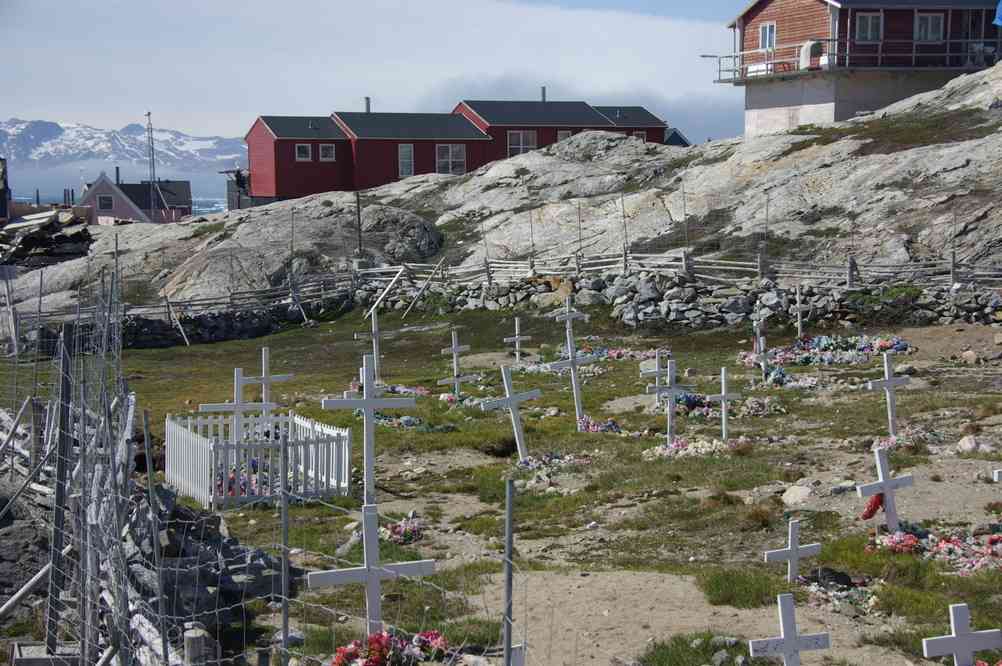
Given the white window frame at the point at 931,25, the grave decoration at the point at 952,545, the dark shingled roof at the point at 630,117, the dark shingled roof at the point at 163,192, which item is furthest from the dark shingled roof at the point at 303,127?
the grave decoration at the point at 952,545

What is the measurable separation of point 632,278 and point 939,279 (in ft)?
31.1

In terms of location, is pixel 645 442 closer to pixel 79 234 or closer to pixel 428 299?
pixel 79 234

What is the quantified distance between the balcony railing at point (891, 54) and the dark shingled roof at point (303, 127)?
26.7 m

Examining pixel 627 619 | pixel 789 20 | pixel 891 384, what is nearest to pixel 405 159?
pixel 789 20

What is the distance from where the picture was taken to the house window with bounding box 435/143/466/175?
74.1m

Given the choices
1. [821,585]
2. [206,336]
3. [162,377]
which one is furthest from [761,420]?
[206,336]

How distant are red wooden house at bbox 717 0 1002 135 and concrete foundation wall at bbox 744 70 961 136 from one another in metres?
0.04

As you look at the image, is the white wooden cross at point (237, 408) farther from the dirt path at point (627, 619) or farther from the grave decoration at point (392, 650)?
the grave decoration at point (392, 650)

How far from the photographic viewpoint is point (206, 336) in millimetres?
46812

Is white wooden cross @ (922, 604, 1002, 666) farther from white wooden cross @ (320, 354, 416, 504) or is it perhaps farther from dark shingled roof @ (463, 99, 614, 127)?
dark shingled roof @ (463, 99, 614, 127)

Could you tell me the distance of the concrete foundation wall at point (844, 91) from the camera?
57.9 meters

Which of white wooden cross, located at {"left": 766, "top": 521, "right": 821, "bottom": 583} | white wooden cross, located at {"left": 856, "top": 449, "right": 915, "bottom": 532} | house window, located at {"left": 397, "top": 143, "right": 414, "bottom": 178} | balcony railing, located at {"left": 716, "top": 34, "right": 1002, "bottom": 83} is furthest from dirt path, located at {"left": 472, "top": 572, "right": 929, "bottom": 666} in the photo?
house window, located at {"left": 397, "top": 143, "right": 414, "bottom": 178}

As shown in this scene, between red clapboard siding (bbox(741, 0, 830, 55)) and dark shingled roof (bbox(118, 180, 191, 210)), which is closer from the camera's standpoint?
red clapboard siding (bbox(741, 0, 830, 55))

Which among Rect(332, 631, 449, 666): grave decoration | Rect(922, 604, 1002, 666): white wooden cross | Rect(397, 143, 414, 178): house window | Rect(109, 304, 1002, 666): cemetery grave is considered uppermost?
Rect(397, 143, 414, 178): house window
